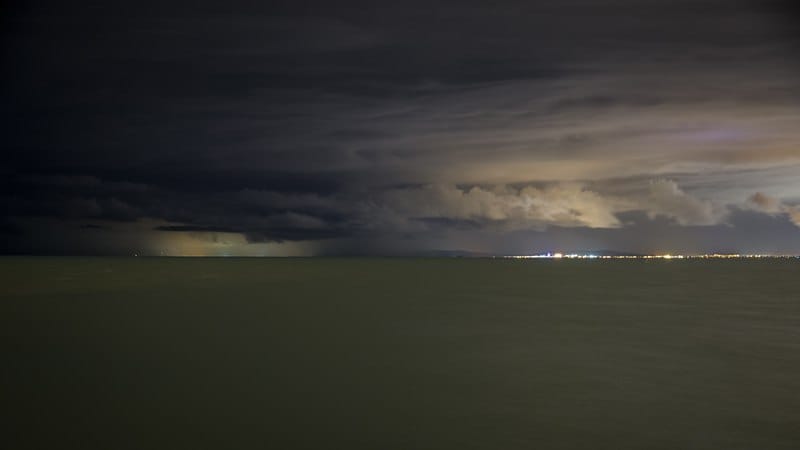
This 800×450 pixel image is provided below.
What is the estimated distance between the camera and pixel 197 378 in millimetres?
17469

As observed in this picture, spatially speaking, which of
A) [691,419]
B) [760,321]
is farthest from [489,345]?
[760,321]

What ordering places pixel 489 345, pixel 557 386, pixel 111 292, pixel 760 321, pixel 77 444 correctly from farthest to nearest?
pixel 111 292 < pixel 760 321 < pixel 489 345 < pixel 557 386 < pixel 77 444

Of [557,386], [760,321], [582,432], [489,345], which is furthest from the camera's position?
[760,321]

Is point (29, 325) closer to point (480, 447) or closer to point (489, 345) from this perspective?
point (489, 345)

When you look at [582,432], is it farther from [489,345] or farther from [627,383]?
[489,345]

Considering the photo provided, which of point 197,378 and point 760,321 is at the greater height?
point 760,321

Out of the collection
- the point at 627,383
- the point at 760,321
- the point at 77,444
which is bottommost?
the point at 77,444

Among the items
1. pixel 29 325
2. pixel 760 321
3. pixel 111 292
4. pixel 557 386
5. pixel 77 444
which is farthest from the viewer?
pixel 111 292

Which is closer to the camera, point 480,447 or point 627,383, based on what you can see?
point 480,447

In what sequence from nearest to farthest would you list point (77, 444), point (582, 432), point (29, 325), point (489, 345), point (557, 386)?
1. point (77, 444)
2. point (582, 432)
3. point (557, 386)
4. point (489, 345)
5. point (29, 325)

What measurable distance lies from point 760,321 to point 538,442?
27011mm

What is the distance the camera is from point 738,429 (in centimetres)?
1313

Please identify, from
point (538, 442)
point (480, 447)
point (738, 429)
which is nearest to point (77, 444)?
point (480, 447)

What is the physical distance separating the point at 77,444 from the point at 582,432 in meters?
9.72
